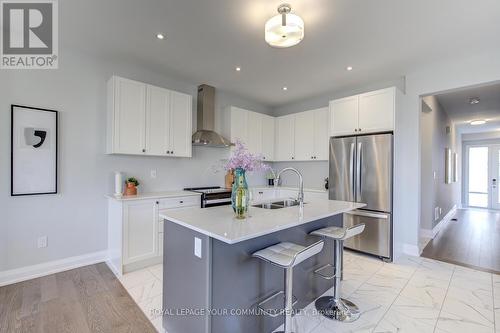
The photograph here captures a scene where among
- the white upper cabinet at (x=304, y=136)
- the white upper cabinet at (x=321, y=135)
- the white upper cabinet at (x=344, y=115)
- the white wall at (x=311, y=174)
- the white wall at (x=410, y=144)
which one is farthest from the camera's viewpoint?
the white wall at (x=311, y=174)

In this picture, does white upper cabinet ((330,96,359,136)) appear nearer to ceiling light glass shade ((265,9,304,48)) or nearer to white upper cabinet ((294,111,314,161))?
white upper cabinet ((294,111,314,161))

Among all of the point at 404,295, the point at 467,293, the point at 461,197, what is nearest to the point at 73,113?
the point at 404,295

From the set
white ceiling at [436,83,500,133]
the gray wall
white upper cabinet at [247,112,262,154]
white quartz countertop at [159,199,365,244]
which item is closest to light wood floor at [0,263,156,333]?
white quartz countertop at [159,199,365,244]

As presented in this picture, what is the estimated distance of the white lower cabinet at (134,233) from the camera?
290cm

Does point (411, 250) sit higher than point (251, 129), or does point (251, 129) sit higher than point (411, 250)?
point (251, 129)

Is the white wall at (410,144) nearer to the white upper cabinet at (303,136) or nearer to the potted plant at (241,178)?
the white upper cabinet at (303,136)

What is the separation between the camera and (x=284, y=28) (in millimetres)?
2043

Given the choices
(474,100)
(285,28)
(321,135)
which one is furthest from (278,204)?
(474,100)

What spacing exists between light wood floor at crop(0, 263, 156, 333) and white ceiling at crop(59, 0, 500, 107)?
279cm

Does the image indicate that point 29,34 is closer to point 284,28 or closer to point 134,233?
point 134,233

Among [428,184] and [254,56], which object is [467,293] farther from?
[254,56]

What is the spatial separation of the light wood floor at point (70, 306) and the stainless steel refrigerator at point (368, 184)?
3.04 m

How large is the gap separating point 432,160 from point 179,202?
4839mm

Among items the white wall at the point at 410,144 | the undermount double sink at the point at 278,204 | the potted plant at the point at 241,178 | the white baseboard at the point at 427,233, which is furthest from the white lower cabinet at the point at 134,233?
the white baseboard at the point at 427,233
